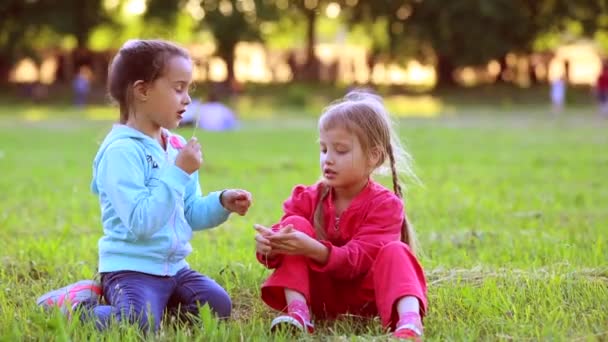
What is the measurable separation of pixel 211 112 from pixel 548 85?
2726 cm

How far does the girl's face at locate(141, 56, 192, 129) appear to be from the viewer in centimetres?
453

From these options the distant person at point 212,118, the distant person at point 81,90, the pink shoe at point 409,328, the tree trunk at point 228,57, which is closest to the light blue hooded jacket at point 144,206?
the pink shoe at point 409,328

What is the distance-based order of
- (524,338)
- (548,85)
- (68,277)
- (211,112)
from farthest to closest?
(548,85)
(211,112)
(68,277)
(524,338)

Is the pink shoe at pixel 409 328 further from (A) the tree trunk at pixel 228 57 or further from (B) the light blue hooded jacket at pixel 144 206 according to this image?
(A) the tree trunk at pixel 228 57

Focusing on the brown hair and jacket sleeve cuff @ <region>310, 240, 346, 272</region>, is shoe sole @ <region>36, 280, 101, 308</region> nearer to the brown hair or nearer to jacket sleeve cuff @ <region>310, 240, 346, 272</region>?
the brown hair

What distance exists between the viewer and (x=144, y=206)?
13.9 feet

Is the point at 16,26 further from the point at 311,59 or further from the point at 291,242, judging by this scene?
the point at 291,242

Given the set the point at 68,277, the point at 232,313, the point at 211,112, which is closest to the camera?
the point at 232,313

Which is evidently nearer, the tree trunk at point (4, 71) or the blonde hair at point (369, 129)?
the blonde hair at point (369, 129)

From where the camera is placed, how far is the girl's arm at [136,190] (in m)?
4.21

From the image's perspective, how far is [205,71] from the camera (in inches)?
1909

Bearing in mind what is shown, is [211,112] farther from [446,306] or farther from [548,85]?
[548,85]

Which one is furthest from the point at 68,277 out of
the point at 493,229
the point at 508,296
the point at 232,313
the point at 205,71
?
the point at 205,71

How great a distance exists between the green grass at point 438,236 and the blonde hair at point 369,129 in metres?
0.52
